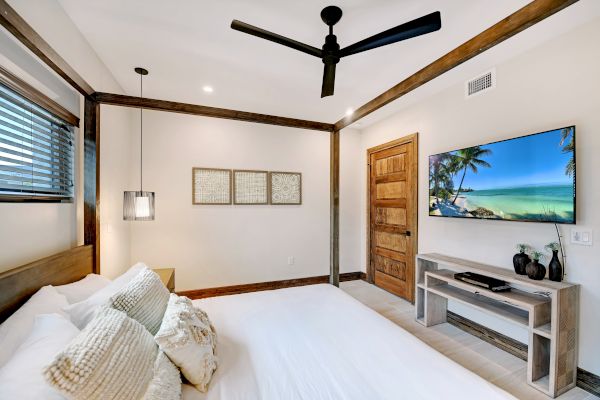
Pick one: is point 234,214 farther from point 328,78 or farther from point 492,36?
point 492,36

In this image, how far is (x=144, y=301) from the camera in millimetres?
1306

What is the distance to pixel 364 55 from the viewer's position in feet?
7.21

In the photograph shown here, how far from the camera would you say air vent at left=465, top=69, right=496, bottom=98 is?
2410 mm

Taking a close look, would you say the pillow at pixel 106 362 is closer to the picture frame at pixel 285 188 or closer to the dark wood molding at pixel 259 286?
the dark wood molding at pixel 259 286

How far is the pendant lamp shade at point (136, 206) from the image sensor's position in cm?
241

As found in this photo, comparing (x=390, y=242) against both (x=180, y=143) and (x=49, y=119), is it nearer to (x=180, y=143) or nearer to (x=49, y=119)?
(x=180, y=143)

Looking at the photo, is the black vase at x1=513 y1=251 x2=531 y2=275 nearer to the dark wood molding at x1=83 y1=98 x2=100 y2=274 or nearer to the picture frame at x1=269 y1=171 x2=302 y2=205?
the picture frame at x1=269 y1=171 x2=302 y2=205

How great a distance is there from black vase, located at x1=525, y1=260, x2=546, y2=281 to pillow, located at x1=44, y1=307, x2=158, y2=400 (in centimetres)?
261

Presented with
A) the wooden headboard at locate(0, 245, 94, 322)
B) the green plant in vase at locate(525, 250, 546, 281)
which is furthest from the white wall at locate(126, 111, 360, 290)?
the green plant in vase at locate(525, 250, 546, 281)

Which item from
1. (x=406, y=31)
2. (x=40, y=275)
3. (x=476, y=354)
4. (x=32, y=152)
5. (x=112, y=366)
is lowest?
(x=476, y=354)

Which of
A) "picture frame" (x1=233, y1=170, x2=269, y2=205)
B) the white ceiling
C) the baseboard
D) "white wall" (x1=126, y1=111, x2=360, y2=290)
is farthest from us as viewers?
"picture frame" (x1=233, y1=170, x2=269, y2=205)

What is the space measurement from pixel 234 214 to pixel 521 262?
3.27 metres

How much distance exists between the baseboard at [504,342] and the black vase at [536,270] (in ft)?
2.40

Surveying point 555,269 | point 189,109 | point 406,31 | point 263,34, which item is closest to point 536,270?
point 555,269
